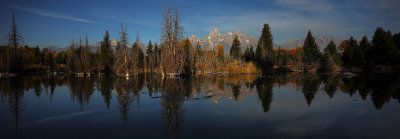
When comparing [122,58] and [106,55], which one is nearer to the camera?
[122,58]

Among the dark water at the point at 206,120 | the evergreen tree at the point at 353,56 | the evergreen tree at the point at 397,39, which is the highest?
the evergreen tree at the point at 397,39

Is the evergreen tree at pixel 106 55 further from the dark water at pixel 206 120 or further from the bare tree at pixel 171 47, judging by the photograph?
the dark water at pixel 206 120

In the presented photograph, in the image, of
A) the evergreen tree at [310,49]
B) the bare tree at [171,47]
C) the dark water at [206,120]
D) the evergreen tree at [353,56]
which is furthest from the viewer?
the evergreen tree at [310,49]

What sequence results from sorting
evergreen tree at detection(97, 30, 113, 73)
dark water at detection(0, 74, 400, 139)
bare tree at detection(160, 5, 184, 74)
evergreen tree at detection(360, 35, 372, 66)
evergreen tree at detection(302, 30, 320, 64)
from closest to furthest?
dark water at detection(0, 74, 400, 139), bare tree at detection(160, 5, 184, 74), evergreen tree at detection(360, 35, 372, 66), evergreen tree at detection(302, 30, 320, 64), evergreen tree at detection(97, 30, 113, 73)

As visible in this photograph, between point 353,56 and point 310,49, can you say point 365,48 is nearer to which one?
point 353,56

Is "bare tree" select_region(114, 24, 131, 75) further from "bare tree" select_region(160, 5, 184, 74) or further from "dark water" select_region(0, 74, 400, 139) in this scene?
"dark water" select_region(0, 74, 400, 139)

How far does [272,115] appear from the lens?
29.7 feet

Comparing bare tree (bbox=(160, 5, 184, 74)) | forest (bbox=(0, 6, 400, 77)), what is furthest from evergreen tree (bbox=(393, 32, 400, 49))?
bare tree (bbox=(160, 5, 184, 74))

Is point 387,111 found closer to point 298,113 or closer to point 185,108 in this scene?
point 298,113

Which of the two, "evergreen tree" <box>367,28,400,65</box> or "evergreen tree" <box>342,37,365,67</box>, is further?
"evergreen tree" <box>342,37,365,67</box>

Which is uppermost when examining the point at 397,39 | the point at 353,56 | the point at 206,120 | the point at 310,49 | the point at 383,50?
the point at 397,39

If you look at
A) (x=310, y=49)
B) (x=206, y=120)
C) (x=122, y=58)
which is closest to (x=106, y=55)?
(x=122, y=58)

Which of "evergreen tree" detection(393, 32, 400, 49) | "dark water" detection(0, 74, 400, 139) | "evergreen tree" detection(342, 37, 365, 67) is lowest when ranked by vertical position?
"dark water" detection(0, 74, 400, 139)

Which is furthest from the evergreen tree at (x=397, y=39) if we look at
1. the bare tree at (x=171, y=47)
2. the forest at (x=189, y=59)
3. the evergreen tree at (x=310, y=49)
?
the bare tree at (x=171, y=47)
